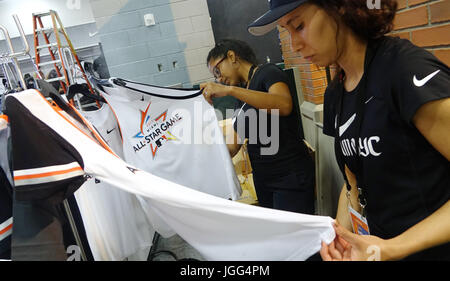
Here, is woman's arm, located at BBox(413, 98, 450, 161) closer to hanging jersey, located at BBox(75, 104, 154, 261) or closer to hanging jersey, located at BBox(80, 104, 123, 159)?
hanging jersey, located at BBox(75, 104, 154, 261)

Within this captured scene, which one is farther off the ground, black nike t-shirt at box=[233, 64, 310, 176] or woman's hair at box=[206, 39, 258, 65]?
woman's hair at box=[206, 39, 258, 65]

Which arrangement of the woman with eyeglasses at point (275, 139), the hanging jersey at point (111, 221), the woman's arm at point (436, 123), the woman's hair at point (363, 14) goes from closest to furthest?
the woman's arm at point (436, 123) → the woman's hair at point (363, 14) → the hanging jersey at point (111, 221) → the woman with eyeglasses at point (275, 139)

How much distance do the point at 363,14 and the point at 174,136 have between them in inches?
45.3

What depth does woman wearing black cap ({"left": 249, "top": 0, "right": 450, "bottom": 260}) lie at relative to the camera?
57 centimetres

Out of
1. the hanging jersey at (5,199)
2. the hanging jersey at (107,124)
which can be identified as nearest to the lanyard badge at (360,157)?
the hanging jersey at (5,199)

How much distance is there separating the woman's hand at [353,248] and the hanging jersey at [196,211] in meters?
0.02

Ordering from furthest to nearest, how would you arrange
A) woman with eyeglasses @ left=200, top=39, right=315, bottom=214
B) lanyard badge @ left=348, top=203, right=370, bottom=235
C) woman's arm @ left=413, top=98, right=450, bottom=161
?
1. woman with eyeglasses @ left=200, top=39, right=315, bottom=214
2. lanyard badge @ left=348, top=203, right=370, bottom=235
3. woman's arm @ left=413, top=98, right=450, bottom=161

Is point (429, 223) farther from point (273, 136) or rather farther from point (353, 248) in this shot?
point (273, 136)

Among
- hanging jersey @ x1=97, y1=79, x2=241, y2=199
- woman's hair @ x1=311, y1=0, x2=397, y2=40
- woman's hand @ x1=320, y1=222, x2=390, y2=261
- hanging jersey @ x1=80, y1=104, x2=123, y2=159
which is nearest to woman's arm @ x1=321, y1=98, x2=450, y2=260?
woman's hand @ x1=320, y1=222, x2=390, y2=261

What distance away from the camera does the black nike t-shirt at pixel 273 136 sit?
132 centimetres

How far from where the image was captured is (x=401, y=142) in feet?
2.06

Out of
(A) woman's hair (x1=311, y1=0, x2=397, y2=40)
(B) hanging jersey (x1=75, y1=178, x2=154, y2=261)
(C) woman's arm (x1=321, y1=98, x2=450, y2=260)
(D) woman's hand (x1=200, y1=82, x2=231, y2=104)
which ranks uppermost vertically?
(A) woman's hair (x1=311, y1=0, x2=397, y2=40)

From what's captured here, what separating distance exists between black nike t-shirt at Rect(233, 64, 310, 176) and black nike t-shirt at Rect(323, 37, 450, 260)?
0.60 meters

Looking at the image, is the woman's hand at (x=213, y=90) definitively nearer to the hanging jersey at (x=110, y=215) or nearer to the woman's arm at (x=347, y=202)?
the hanging jersey at (x=110, y=215)
